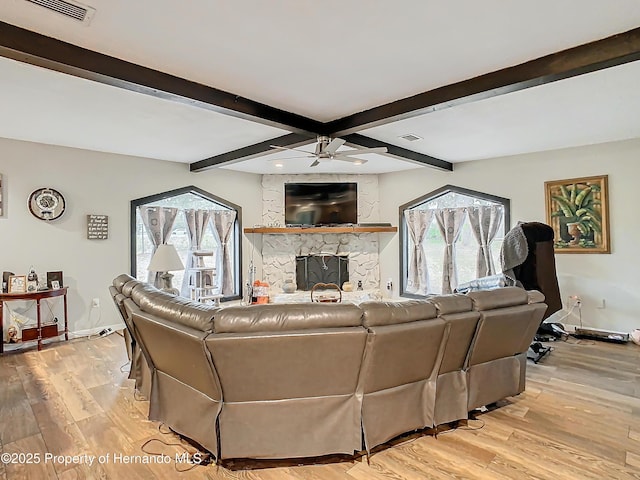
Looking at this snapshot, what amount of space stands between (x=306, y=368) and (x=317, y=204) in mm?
5225

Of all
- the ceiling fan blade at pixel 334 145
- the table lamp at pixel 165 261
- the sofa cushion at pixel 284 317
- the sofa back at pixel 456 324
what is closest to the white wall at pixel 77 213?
the table lamp at pixel 165 261

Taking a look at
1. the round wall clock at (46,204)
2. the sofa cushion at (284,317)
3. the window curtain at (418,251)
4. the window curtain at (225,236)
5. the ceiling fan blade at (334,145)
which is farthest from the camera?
the window curtain at (418,251)

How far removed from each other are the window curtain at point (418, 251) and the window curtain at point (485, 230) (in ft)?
2.72

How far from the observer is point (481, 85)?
3.00 metres

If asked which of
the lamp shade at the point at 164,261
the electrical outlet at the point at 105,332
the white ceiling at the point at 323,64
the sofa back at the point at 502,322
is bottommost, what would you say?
the electrical outlet at the point at 105,332

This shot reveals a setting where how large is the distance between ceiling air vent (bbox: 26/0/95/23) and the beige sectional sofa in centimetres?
171

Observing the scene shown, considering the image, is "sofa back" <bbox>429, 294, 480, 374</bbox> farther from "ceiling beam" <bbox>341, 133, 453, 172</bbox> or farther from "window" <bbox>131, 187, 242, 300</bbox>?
"window" <bbox>131, 187, 242, 300</bbox>

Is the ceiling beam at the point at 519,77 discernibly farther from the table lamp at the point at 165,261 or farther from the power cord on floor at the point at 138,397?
the power cord on floor at the point at 138,397

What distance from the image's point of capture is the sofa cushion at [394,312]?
2234mm

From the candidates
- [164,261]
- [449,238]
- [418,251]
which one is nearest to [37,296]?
[164,261]

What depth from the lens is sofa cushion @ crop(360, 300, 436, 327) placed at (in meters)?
2.23

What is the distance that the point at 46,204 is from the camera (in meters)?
4.90

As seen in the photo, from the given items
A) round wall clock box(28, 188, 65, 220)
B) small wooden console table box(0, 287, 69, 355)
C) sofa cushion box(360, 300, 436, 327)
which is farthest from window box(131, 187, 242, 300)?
sofa cushion box(360, 300, 436, 327)

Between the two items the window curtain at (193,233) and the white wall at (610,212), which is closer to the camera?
the white wall at (610,212)
